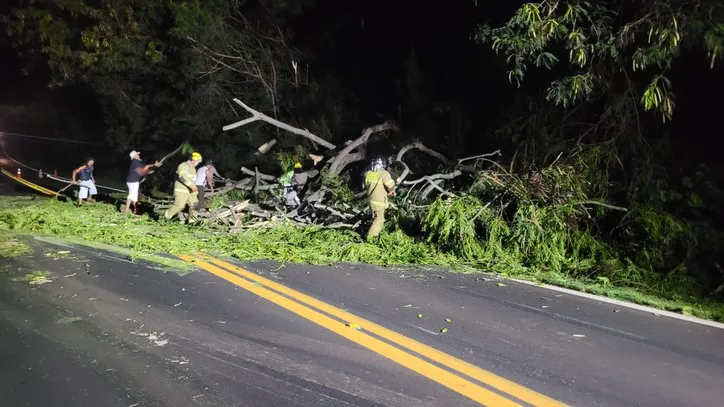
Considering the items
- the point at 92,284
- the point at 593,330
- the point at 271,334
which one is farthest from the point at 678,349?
the point at 92,284

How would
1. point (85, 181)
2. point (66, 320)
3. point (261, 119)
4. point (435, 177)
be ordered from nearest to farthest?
point (66, 320) → point (435, 177) → point (261, 119) → point (85, 181)

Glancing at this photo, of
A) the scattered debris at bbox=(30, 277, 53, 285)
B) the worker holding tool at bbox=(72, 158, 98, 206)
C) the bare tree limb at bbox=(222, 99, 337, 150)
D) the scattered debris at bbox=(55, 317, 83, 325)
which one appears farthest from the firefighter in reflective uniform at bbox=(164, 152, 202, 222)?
the scattered debris at bbox=(55, 317, 83, 325)

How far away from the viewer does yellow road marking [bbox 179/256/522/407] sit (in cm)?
332

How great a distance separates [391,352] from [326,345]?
1.69 feet

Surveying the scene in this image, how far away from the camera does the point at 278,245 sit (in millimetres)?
7488

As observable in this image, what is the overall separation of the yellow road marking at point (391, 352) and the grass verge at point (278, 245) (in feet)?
5.05

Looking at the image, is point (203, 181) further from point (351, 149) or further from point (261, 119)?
point (351, 149)

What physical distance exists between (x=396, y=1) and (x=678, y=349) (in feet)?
40.7

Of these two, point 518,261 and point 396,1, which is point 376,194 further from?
point 396,1

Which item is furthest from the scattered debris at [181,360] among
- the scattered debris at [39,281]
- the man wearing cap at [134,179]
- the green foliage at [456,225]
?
the man wearing cap at [134,179]

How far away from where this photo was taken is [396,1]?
14.4 metres

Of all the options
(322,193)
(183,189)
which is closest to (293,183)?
(322,193)

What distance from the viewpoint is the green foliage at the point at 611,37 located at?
6113mm

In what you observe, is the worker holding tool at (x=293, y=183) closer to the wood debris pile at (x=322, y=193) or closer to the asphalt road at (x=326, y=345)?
the wood debris pile at (x=322, y=193)
